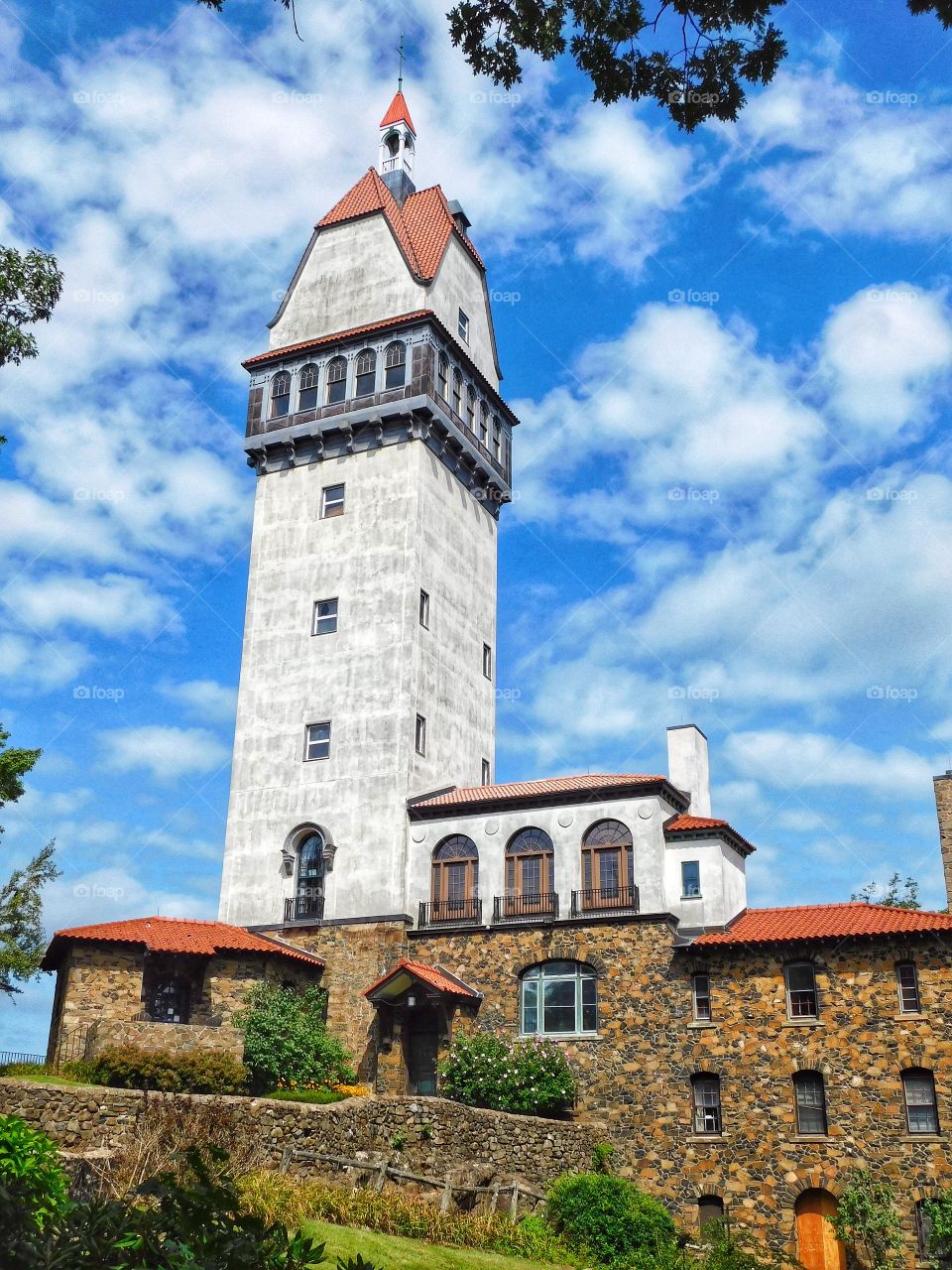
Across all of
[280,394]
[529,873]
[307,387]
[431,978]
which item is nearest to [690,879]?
[529,873]

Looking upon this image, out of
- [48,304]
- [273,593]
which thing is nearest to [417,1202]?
[48,304]

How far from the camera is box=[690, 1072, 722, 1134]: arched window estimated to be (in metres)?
35.1

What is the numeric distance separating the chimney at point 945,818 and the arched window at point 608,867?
9.62 metres

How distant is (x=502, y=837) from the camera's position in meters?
41.2

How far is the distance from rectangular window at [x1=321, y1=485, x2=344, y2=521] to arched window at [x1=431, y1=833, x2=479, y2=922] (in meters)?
13.5

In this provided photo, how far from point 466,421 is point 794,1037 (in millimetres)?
26628

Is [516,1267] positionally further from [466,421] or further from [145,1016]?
[466,421]

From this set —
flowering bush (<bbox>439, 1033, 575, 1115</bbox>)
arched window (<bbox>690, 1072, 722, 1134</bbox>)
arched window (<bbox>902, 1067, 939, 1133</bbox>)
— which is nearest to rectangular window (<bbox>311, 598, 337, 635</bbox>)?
flowering bush (<bbox>439, 1033, 575, 1115</bbox>)

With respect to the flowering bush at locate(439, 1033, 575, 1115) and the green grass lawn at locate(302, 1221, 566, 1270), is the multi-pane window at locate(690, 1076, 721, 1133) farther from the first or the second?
the green grass lawn at locate(302, 1221, 566, 1270)

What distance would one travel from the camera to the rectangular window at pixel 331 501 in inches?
1871

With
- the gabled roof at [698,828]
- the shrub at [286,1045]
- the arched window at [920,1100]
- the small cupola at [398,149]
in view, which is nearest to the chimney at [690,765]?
the gabled roof at [698,828]

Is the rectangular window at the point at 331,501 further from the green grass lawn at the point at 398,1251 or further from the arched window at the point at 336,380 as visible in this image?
the green grass lawn at the point at 398,1251

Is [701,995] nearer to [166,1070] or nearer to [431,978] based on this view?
[431,978]

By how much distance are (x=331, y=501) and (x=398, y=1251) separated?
97.2 feet
